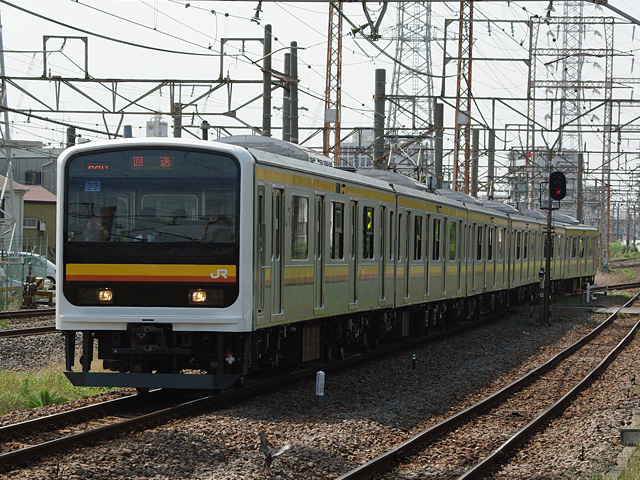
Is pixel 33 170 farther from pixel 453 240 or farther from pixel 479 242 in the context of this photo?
pixel 453 240

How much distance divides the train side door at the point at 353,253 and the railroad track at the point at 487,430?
2.66 meters

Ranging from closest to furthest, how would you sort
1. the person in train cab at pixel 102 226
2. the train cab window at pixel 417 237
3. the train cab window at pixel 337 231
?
the person in train cab at pixel 102 226 → the train cab window at pixel 337 231 → the train cab window at pixel 417 237

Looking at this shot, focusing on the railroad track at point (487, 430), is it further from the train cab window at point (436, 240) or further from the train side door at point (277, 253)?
the train cab window at point (436, 240)

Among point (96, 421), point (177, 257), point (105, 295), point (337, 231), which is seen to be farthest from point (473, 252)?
point (96, 421)

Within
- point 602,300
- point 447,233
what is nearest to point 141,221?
point 447,233

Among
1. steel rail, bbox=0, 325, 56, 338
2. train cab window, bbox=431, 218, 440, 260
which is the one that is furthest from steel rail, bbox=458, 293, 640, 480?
steel rail, bbox=0, 325, 56, 338

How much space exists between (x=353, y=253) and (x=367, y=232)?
2.50 ft

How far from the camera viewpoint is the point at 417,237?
18875 mm

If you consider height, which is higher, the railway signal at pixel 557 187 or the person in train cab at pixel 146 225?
the railway signal at pixel 557 187

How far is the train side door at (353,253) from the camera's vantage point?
14.5 metres

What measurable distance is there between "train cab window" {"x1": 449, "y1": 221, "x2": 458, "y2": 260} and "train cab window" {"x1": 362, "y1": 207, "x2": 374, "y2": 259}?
6213 millimetres

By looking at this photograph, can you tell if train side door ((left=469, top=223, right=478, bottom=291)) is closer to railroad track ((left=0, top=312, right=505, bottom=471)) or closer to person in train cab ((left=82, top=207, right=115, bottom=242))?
railroad track ((left=0, top=312, right=505, bottom=471))

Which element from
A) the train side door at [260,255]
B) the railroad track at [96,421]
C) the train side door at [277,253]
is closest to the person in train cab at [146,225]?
the train side door at [260,255]

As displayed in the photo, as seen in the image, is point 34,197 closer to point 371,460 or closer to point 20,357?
point 20,357
